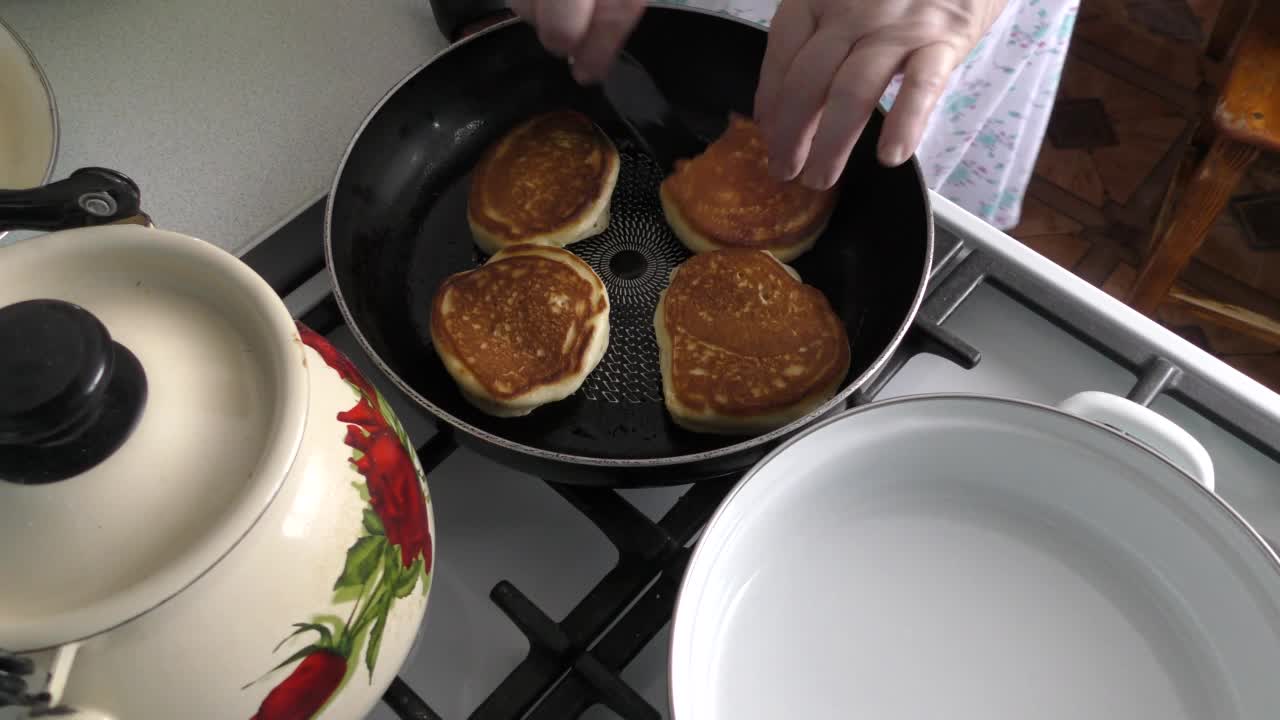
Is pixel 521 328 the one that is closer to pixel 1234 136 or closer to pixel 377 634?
pixel 377 634

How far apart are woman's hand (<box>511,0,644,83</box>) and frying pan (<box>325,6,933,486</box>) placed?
0.09 meters

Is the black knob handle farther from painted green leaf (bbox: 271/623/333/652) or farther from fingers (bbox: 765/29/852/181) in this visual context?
fingers (bbox: 765/29/852/181)

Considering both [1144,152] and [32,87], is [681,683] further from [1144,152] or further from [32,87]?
[1144,152]

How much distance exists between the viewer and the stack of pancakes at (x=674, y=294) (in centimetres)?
55

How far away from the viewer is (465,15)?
68 cm

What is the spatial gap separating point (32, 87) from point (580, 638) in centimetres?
49

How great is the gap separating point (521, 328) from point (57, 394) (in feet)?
1.16

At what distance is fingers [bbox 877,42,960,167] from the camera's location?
0.49m

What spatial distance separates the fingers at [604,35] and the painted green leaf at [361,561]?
377 millimetres

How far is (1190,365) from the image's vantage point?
51 cm

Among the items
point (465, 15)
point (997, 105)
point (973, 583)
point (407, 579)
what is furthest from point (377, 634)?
point (997, 105)

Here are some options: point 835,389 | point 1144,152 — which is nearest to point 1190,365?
point 835,389

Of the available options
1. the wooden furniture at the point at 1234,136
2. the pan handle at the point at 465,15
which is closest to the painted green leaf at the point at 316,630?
the pan handle at the point at 465,15

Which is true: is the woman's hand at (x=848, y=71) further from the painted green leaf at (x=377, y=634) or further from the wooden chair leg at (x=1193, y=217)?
the wooden chair leg at (x=1193, y=217)
